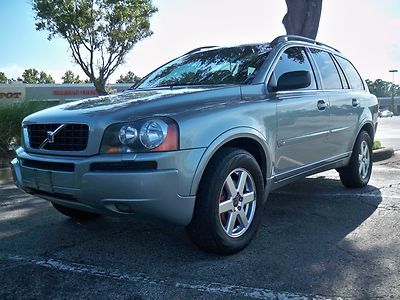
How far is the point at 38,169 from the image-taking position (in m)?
3.55

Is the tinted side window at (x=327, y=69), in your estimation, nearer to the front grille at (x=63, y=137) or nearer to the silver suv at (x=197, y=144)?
the silver suv at (x=197, y=144)

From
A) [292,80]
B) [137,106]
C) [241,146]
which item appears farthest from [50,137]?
[292,80]

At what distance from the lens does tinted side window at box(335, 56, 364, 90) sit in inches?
235

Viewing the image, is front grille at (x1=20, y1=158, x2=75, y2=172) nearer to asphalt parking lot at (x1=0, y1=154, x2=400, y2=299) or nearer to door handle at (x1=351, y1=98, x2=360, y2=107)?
asphalt parking lot at (x1=0, y1=154, x2=400, y2=299)

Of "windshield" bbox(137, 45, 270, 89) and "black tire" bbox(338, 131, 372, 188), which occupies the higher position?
"windshield" bbox(137, 45, 270, 89)

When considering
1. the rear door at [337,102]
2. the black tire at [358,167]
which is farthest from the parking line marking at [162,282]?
the black tire at [358,167]

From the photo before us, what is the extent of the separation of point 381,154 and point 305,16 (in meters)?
3.41

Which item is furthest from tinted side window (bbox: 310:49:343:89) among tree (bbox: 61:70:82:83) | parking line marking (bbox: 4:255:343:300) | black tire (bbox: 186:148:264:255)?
tree (bbox: 61:70:82:83)

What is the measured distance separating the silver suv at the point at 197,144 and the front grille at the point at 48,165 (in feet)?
0.04

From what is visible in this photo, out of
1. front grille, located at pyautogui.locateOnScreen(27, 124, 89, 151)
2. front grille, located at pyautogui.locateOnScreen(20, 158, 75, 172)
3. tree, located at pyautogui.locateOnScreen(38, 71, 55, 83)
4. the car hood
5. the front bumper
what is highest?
tree, located at pyautogui.locateOnScreen(38, 71, 55, 83)

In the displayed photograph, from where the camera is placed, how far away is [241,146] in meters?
3.91

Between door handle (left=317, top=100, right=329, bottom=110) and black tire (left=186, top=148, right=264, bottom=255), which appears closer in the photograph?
black tire (left=186, top=148, right=264, bottom=255)

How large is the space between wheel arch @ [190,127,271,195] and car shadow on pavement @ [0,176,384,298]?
52 centimetres

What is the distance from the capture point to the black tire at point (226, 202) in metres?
3.37
